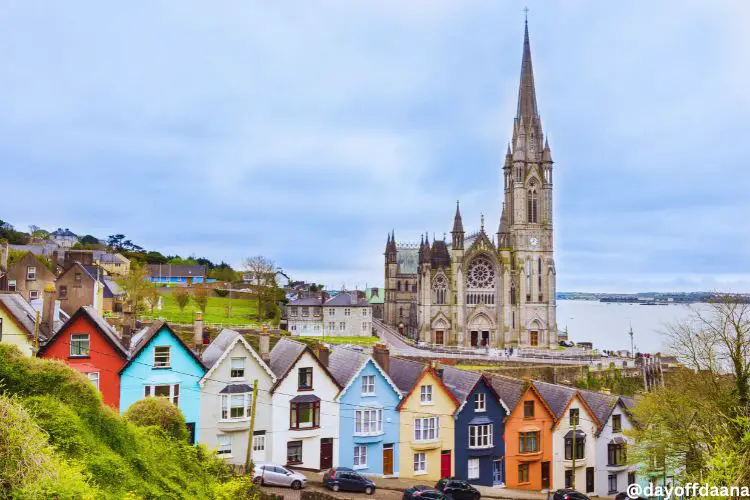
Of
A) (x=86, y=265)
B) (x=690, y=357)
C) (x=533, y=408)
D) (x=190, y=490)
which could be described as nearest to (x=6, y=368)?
(x=190, y=490)

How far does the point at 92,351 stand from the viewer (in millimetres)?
28109

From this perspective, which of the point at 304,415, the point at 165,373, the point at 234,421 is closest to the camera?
the point at 165,373

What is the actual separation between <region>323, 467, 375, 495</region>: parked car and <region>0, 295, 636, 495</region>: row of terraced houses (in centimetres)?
411

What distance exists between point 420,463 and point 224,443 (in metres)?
10.6

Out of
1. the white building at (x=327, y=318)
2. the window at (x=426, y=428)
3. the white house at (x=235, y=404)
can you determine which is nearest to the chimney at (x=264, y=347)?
the white house at (x=235, y=404)

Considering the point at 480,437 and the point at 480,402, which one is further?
the point at 480,402

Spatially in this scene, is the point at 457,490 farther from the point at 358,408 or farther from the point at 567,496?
the point at 358,408

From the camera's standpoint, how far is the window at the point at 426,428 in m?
32.3

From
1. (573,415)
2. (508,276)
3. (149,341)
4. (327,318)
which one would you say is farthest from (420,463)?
(508,276)

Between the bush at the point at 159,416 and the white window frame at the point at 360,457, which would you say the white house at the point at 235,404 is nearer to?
the white window frame at the point at 360,457

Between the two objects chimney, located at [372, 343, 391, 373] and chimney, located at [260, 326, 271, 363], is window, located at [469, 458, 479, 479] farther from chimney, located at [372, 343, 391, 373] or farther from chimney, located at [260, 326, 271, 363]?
chimney, located at [260, 326, 271, 363]

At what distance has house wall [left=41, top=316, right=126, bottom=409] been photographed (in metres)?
27.6

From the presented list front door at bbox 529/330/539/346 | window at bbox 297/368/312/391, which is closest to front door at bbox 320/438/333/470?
window at bbox 297/368/312/391

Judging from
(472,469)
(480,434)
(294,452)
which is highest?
(480,434)
